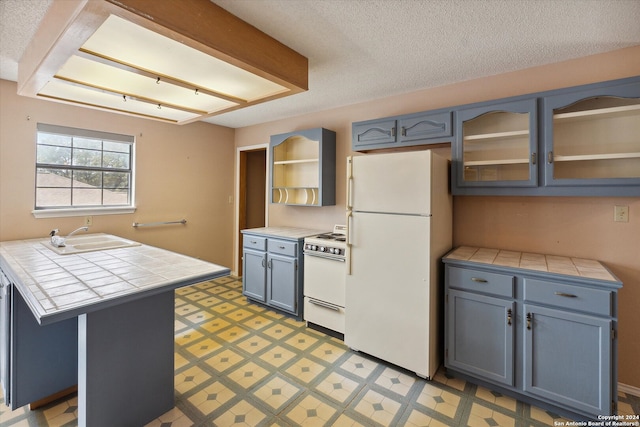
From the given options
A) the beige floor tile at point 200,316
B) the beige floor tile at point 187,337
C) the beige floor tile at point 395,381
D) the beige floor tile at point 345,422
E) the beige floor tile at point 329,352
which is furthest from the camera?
the beige floor tile at point 200,316

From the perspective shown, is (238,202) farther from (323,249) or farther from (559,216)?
(559,216)

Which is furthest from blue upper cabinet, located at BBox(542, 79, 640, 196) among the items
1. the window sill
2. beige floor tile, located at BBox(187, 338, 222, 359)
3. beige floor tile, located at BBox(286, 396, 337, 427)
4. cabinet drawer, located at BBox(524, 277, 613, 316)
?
the window sill

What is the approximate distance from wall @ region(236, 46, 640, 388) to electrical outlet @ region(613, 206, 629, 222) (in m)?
0.03

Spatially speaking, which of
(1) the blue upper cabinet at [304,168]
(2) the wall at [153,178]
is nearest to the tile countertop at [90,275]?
(2) the wall at [153,178]

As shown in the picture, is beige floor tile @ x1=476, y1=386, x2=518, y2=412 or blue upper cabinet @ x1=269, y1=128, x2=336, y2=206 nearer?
beige floor tile @ x1=476, y1=386, x2=518, y2=412

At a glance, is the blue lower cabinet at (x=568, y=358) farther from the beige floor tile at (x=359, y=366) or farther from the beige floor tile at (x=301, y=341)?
the beige floor tile at (x=301, y=341)

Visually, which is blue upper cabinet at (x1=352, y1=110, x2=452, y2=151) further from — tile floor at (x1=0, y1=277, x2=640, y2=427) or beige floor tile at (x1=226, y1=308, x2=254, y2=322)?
beige floor tile at (x1=226, y1=308, x2=254, y2=322)

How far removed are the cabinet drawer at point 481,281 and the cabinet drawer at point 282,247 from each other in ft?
5.27

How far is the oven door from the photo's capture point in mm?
2840

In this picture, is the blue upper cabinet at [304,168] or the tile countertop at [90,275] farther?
the blue upper cabinet at [304,168]

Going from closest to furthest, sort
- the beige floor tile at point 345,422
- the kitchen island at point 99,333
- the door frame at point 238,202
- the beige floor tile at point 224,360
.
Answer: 1. the kitchen island at point 99,333
2. the beige floor tile at point 345,422
3. the beige floor tile at point 224,360
4. the door frame at point 238,202

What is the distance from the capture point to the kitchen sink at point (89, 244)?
94.0 inches

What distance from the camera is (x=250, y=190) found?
5094 millimetres

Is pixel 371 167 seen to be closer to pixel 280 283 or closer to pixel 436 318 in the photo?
pixel 436 318
